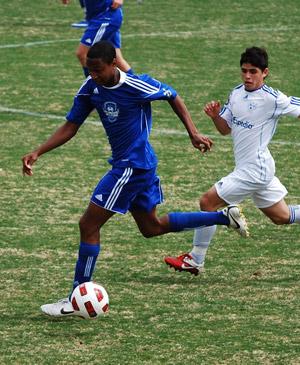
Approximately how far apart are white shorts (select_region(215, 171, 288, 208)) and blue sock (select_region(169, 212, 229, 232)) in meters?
0.50

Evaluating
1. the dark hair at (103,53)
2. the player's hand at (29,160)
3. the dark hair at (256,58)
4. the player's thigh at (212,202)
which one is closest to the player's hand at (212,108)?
the dark hair at (256,58)

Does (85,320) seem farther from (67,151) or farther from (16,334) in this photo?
(67,151)

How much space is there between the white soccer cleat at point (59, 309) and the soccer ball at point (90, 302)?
0.07m

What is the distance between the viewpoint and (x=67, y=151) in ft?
47.0

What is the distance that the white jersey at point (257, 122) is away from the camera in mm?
10070

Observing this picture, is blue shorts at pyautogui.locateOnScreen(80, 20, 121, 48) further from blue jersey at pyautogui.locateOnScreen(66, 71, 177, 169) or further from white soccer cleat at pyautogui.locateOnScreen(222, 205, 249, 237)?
blue jersey at pyautogui.locateOnScreen(66, 71, 177, 169)

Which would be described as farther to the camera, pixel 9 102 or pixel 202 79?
pixel 202 79

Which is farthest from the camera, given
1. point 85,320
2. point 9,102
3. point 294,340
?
point 9,102

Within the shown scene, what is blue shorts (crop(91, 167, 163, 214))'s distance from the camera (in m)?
9.15

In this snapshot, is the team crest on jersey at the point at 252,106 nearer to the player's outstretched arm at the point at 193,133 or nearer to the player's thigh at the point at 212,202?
the player's thigh at the point at 212,202

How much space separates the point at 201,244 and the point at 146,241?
106 cm

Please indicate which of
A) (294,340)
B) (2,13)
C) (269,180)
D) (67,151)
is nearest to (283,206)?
(269,180)

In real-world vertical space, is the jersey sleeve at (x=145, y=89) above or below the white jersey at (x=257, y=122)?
above

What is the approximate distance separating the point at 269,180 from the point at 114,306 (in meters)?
1.76
